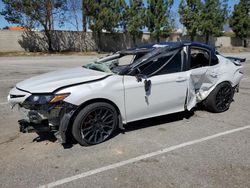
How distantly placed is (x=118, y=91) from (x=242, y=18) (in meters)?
43.9

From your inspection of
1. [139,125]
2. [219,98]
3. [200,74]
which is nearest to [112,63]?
[139,125]

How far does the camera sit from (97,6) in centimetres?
2939

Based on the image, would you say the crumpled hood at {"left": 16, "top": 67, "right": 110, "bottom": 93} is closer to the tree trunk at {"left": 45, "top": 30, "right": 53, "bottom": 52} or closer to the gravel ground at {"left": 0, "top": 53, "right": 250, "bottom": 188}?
the gravel ground at {"left": 0, "top": 53, "right": 250, "bottom": 188}

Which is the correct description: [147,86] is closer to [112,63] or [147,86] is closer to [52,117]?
[112,63]

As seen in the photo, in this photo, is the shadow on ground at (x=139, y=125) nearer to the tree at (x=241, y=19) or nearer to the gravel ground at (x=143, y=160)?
the gravel ground at (x=143, y=160)

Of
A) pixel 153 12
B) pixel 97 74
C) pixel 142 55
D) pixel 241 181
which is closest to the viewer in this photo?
pixel 241 181

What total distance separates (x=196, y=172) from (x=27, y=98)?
249 centimetres

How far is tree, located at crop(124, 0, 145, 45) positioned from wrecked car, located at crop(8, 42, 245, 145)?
89.0 feet

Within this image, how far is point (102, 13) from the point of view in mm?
29312

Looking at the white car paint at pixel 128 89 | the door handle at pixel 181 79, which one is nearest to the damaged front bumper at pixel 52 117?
the white car paint at pixel 128 89

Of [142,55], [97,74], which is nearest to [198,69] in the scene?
[142,55]

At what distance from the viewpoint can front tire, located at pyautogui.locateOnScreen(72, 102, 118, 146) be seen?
4.11 meters

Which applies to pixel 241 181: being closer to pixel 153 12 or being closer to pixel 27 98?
pixel 27 98

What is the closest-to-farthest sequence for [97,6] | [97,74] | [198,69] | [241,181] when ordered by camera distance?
[241,181] → [97,74] → [198,69] → [97,6]
